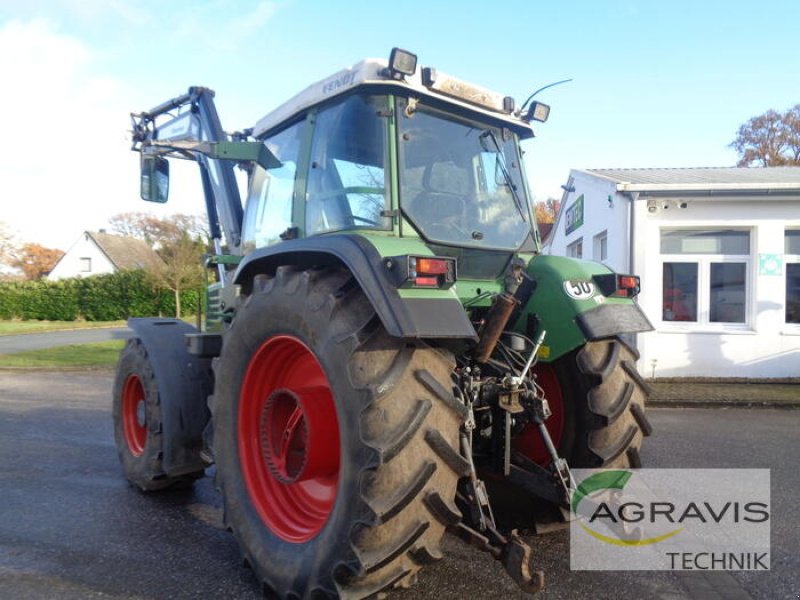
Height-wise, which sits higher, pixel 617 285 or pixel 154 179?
pixel 154 179

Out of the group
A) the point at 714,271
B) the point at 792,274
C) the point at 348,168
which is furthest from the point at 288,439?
the point at 792,274

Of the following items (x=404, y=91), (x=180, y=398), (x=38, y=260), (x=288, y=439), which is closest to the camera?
(x=288, y=439)

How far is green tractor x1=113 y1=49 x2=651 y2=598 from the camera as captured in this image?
238 cm

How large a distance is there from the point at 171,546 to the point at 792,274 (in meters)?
11.2

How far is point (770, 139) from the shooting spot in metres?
32.3

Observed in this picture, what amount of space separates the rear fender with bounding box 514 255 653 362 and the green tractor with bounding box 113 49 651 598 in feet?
0.04

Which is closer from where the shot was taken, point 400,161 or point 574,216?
point 400,161

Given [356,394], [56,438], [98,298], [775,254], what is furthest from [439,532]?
[98,298]

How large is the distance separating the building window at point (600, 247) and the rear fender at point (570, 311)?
9875 millimetres

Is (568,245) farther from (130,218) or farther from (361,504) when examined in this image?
(130,218)

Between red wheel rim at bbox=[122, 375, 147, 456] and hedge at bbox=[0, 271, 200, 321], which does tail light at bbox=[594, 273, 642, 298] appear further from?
hedge at bbox=[0, 271, 200, 321]

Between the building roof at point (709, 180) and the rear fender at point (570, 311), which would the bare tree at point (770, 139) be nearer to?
the building roof at point (709, 180)

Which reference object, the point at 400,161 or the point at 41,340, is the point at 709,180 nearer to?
the point at 400,161

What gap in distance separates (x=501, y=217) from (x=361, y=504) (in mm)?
1980
